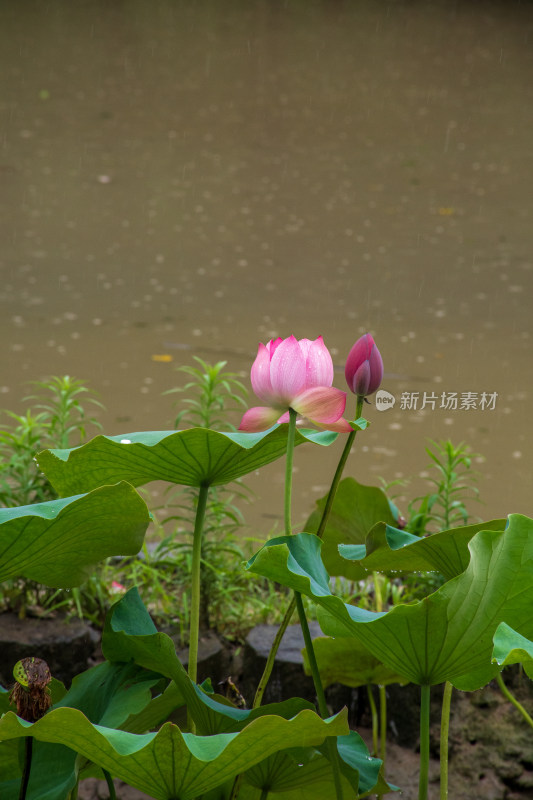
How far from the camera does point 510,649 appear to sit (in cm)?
42

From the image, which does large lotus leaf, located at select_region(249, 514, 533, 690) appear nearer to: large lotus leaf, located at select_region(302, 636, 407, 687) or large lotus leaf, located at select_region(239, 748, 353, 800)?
large lotus leaf, located at select_region(239, 748, 353, 800)

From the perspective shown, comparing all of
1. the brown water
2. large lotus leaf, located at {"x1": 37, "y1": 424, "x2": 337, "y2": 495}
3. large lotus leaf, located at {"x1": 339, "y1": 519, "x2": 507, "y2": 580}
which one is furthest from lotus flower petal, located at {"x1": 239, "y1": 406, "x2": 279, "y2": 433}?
the brown water

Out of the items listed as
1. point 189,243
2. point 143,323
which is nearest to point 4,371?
point 143,323

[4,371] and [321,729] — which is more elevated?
[4,371]

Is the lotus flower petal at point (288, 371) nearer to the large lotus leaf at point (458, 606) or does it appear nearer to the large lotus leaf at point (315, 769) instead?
the large lotus leaf at point (458, 606)

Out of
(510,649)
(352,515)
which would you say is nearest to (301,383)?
(510,649)

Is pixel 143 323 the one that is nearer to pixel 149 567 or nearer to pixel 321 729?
pixel 149 567

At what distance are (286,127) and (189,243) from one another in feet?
2.43

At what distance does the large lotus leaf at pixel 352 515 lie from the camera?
2.82ft

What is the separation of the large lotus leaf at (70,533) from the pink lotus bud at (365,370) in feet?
0.56

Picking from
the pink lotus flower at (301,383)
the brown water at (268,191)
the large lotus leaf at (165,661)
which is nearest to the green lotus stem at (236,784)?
the large lotus leaf at (165,661)

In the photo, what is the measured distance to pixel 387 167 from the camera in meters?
Result: 3.55

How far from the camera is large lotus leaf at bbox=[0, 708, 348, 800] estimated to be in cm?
45

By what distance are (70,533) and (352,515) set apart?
38 centimetres
